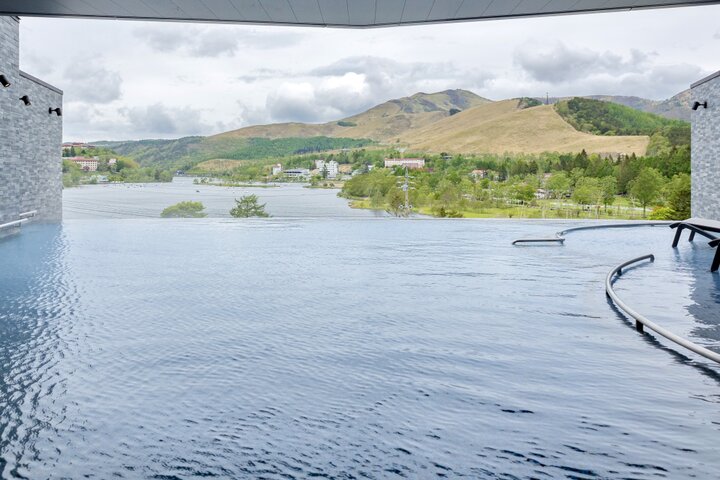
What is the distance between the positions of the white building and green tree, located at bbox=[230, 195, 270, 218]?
1.72m

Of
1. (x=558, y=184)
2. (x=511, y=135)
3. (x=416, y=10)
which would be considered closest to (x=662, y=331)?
(x=416, y=10)

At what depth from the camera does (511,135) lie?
16.0m

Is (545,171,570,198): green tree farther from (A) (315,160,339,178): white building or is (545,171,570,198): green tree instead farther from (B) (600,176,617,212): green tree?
(A) (315,160,339,178): white building

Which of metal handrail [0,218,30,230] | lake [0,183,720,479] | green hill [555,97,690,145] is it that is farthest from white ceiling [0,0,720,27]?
green hill [555,97,690,145]

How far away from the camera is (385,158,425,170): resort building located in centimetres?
1608

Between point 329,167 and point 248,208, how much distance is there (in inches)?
90.5

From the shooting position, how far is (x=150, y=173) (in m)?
16.9

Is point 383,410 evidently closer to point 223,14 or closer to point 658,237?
point 223,14

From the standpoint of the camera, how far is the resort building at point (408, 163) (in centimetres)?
1608

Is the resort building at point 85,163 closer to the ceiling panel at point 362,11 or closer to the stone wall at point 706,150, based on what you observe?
the ceiling panel at point 362,11

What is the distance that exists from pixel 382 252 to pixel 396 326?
3.77 metres

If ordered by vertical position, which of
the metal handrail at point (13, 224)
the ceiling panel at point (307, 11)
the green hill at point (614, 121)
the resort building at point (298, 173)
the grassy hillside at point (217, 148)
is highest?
the green hill at point (614, 121)

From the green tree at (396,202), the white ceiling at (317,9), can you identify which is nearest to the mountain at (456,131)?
the green tree at (396,202)

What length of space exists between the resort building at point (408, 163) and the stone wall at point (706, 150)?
663 cm
